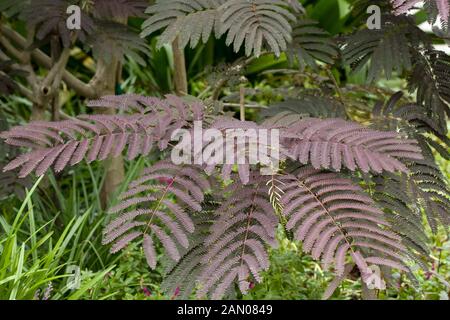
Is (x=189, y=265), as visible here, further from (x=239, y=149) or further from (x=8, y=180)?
(x=8, y=180)

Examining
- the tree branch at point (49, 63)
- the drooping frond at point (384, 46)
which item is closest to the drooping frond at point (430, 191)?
the drooping frond at point (384, 46)

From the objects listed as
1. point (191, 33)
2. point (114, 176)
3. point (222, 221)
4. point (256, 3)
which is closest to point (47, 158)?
point (222, 221)

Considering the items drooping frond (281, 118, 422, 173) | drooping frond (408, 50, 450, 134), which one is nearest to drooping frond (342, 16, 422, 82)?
drooping frond (408, 50, 450, 134)

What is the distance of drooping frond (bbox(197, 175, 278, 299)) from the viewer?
4.72ft

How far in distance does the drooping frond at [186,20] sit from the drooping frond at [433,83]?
65 centimetres

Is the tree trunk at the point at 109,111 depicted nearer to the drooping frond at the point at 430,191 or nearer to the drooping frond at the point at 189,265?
the drooping frond at the point at 189,265

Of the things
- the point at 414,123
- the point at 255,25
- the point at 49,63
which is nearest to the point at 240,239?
the point at 255,25

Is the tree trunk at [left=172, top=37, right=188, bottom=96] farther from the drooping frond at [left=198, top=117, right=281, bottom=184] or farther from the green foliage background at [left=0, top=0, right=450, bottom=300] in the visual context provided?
the drooping frond at [left=198, top=117, right=281, bottom=184]

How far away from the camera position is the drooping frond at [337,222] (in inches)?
56.2

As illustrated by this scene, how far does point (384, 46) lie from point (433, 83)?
7.9 inches

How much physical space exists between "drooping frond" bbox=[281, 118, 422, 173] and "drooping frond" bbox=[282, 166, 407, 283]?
0.16 feet

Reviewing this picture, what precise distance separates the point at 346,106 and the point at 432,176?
443 millimetres

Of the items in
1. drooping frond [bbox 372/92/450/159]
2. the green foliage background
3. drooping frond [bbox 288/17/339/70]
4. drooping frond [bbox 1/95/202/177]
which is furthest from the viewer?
the green foliage background

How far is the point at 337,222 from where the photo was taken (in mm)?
1513
